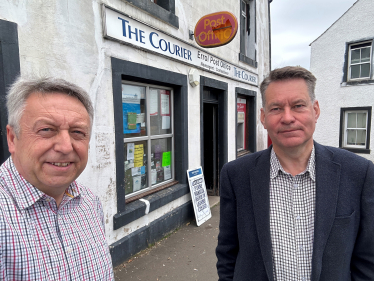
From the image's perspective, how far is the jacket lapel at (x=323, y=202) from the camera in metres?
1.25

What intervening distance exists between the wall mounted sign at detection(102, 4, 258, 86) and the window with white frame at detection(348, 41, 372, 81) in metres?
8.57

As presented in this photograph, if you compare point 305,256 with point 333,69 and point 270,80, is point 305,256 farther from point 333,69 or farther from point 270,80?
point 333,69

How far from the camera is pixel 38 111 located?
1121mm

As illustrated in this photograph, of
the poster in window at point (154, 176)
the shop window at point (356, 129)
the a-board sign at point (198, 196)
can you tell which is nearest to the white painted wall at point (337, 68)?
the shop window at point (356, 129)

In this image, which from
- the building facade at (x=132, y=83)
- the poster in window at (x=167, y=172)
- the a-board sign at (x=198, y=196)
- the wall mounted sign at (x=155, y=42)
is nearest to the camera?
the building facade at (x=132, y=83)

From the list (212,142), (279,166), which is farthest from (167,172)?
(279,166)

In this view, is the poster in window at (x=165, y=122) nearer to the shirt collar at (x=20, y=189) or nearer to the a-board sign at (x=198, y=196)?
the a-board sign at (x=198, y=196)

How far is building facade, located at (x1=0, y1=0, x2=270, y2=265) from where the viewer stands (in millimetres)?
2422

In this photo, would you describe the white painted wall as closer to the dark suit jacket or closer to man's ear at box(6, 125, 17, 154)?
the dark suit jacket

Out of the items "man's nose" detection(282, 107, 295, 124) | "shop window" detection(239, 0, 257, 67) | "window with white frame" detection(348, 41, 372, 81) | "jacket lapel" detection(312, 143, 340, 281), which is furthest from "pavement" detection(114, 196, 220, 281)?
"window with white frame" detection(348, 41, 372, 81)

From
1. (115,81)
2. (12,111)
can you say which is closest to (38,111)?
(12,111)

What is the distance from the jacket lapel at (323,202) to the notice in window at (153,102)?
309 centimetres

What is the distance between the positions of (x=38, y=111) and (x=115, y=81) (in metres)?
2.18

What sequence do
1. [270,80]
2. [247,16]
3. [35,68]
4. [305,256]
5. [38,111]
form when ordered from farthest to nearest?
1. [247,16]
2. [35,68]
3. [270,80]
4. [305,256]
5. [38,111]
